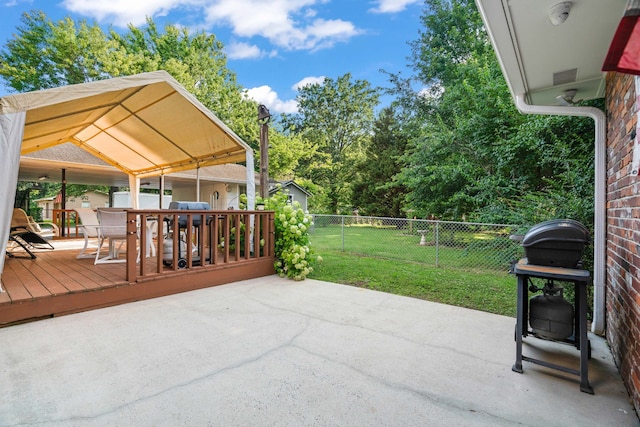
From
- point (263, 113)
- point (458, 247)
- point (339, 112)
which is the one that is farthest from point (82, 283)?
point (339, 112)

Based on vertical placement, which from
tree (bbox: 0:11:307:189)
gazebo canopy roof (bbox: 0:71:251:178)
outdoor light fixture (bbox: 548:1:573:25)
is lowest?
outdoor light fixture (bbox: 548:1:573:25)

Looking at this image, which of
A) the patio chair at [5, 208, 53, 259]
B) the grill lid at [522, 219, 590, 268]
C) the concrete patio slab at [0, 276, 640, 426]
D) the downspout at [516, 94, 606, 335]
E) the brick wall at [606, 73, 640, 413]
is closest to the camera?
the concrete patio slab at [0, 276, 640, 426]

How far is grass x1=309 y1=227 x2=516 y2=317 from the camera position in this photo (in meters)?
4.14

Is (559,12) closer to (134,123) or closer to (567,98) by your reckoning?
A: (567,98)

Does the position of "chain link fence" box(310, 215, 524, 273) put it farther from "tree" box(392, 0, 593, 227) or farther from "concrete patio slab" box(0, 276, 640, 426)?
"concrete patio slab" box(0, 276, 640, 426)

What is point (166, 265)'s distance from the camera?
4629 mm

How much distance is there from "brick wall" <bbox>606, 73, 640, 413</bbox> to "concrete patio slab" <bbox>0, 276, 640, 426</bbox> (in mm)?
233

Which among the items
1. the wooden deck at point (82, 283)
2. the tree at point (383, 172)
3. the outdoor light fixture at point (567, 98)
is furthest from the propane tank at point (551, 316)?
the tree at point (383, 172)

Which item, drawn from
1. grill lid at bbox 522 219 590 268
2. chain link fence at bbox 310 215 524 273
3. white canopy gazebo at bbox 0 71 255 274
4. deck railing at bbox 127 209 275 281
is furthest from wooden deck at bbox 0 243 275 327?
grill lid at bbox 522 219 590 268

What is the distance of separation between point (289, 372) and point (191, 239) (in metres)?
2.70

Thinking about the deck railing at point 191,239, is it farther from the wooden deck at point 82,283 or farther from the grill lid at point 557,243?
A: the grill lid at point 557,243

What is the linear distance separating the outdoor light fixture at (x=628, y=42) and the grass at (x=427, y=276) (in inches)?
122

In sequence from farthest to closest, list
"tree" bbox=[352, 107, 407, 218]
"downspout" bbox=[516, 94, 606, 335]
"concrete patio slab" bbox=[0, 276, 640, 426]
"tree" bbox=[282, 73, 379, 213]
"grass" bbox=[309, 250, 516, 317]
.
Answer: "tree" bbox=[282, 73, 379, 213], "tree" bbox=[352, 107, 407, 218], "grass" bbox=[309, 250, 516, 317], "downspout" bbox=[516, 94, 606, 335], "concrete patio slab" bbox=[0, 276, 640, 426]

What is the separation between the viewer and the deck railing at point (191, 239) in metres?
3.80
